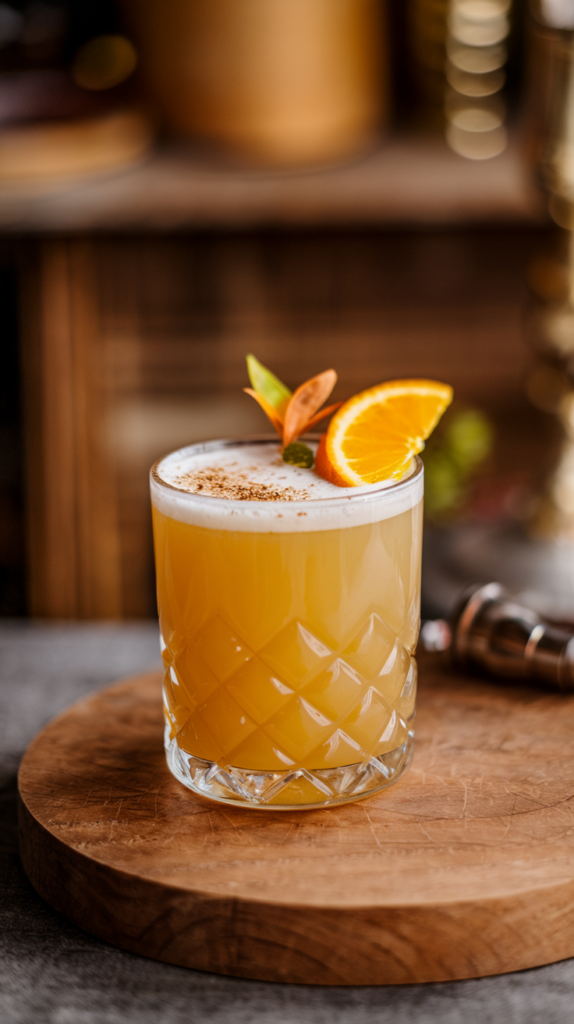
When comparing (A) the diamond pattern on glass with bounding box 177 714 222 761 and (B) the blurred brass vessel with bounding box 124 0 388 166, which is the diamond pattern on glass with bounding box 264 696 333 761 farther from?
(B) the blurred brass vessel with bounding box 124 0 388 166

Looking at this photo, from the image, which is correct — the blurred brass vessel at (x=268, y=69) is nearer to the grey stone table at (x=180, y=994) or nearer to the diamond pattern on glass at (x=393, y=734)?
the diamond pattern on glass at (x=393, y=734)

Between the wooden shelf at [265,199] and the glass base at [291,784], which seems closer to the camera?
the glass base at [291,784]

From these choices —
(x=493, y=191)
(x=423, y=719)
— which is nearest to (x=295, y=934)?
(x=423, y=719)

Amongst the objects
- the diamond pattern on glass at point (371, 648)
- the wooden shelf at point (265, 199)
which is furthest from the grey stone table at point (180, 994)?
the wooden shelf at point (265, 199)

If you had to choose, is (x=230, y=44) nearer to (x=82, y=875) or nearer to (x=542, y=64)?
(x=542, y=64)

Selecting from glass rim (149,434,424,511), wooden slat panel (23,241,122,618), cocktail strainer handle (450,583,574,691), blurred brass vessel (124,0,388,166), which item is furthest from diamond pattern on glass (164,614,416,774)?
blurred brass vessel (124,0,388,166)
